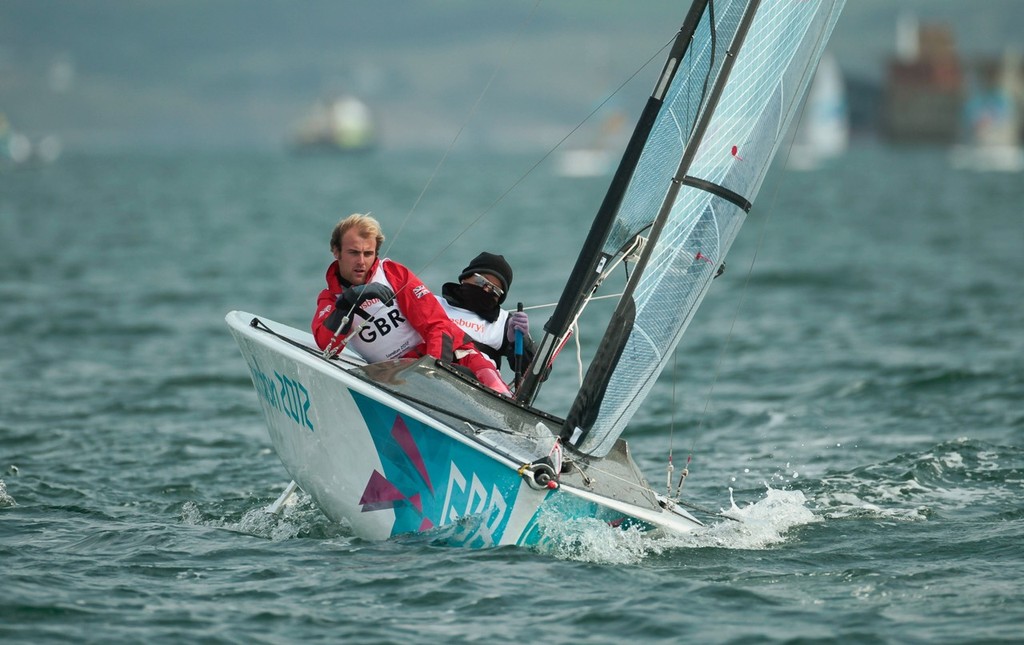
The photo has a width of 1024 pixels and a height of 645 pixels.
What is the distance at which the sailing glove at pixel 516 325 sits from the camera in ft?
21.1

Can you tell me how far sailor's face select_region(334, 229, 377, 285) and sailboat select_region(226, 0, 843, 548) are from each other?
0.38 m

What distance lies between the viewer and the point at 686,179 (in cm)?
570

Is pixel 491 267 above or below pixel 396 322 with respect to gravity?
above

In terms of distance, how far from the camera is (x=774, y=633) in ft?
15.3

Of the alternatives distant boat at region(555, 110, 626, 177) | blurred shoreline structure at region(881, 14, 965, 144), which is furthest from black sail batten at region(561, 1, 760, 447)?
blurred shoreline structure at region(881, 14, 965, 144)

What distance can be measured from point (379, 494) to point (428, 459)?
35 centimetres

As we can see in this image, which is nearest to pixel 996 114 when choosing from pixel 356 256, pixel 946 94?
pixel 946 94

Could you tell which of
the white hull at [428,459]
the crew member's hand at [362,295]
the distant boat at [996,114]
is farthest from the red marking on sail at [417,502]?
the distant boat at [996,114]

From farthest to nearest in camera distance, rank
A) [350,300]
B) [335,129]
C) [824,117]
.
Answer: [335,129] < [824,117] < [350,300]

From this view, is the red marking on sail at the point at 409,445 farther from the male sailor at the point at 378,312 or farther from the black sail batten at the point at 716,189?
the black sail batten at the point at 716,189

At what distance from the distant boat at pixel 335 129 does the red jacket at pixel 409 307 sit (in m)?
125

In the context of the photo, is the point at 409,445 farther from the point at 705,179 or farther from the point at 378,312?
the point at 705,179

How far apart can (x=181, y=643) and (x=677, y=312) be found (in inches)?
98.6

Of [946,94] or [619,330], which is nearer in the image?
[619,330]
